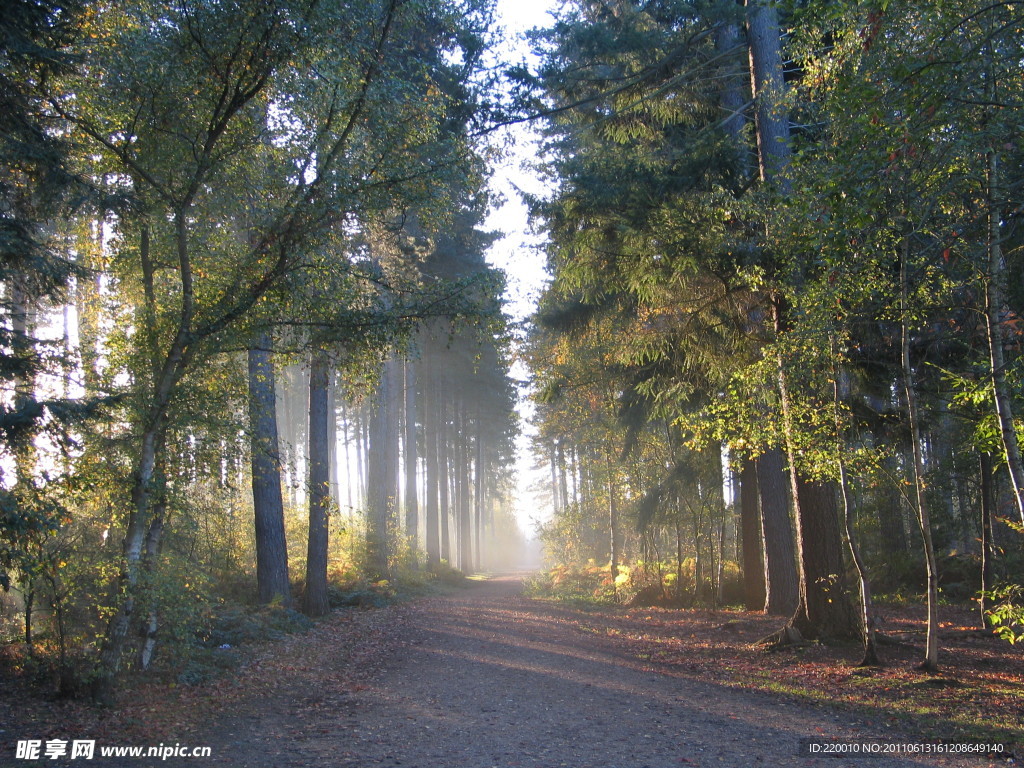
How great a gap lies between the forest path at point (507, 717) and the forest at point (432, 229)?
65.6 inches

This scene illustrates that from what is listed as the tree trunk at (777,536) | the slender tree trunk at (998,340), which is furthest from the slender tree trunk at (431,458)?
the slender tree trunk at (998,340)

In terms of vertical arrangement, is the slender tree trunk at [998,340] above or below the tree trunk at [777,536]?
above

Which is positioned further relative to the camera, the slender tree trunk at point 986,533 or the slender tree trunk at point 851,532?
the slender tree trunk at point 986,533

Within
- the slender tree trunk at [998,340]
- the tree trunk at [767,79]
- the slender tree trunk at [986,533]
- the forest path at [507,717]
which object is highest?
the tree trunk at [767,79]

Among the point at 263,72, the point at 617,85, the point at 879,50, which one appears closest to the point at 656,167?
the point at 617,85

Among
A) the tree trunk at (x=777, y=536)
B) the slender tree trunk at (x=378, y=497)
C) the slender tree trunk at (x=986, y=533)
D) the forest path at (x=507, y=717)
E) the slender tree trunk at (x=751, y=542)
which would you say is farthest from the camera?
the slender tree trunk at (x=378, y=497)

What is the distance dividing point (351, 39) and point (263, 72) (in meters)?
1.07

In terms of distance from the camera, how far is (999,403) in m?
6.09

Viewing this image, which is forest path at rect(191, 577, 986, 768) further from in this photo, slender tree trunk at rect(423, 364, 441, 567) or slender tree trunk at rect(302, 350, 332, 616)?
slender tree trunk at rect(423, 364, 441, 567)

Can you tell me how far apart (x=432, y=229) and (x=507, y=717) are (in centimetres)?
633

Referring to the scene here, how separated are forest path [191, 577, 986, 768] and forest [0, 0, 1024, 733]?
1665mm

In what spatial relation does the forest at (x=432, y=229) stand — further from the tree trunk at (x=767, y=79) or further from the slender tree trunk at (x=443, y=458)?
the slender tree trunk at (x=443, y=458)

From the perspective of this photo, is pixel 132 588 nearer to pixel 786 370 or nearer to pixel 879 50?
pixel 786 370

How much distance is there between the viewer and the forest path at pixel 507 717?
5609 mm
